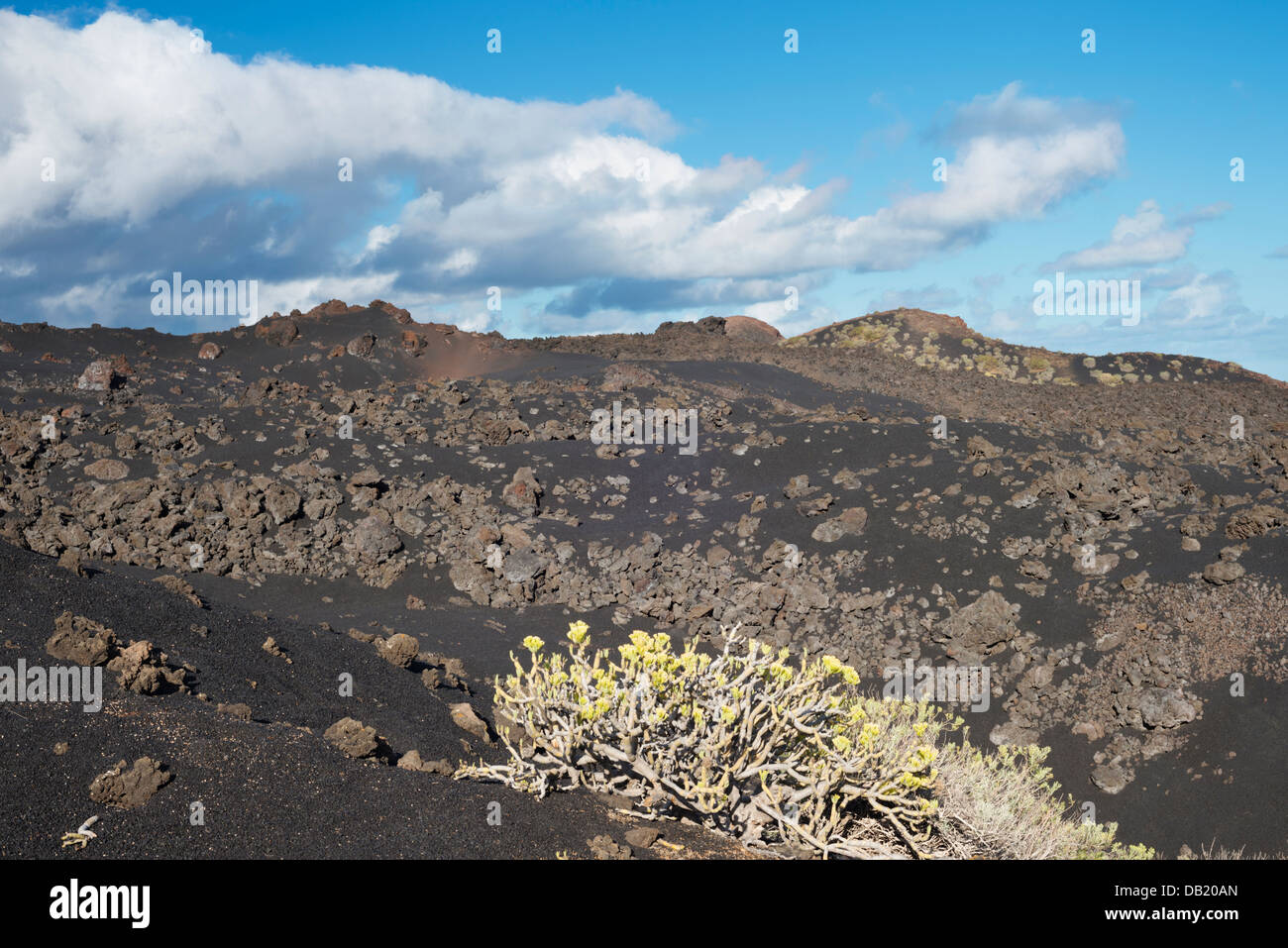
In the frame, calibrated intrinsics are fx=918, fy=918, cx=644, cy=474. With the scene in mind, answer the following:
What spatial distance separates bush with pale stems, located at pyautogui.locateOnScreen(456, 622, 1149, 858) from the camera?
5008mm

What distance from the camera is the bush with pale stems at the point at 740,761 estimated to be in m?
5.01

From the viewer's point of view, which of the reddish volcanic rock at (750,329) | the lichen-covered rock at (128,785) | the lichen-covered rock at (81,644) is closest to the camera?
the lichen-covered rock at (128,785)

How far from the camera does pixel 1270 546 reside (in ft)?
32.2

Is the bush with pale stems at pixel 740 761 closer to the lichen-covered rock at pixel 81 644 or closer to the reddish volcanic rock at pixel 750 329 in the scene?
the lichen-covered rock at pixel 81 644

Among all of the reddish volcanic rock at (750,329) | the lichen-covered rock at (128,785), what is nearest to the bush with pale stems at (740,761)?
the lichen-covered rock at (128,785)

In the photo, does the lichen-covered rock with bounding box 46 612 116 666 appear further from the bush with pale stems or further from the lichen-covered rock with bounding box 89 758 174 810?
the bush with pale stems

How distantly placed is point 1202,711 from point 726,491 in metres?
8.93

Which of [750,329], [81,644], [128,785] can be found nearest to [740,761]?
[128,785]

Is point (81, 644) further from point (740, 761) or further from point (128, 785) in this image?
point (740, 761)

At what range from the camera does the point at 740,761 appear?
5.01 m

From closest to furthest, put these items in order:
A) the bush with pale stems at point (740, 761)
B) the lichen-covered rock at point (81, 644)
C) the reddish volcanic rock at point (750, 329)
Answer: the bush with pale stems at point (740, 761) < the lichen-covered rock at point (81, 644) < the reddish volcanic rock at point (750, 329)
